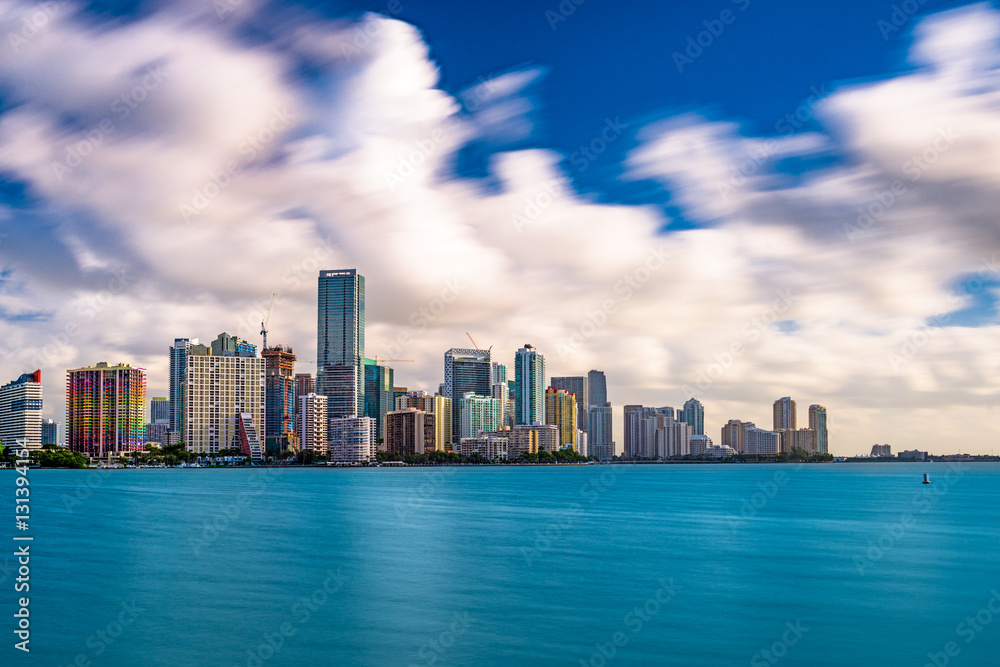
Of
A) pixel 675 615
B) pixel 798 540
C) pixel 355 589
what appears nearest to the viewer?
pixel 675 615

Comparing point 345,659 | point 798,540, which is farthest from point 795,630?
point 798,540

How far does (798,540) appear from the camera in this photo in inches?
2424

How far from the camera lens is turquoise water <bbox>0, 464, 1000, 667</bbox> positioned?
29297mm

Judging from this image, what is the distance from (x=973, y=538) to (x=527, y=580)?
137ft

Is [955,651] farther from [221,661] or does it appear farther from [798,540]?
[798,540]

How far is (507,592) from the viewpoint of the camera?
39031mm

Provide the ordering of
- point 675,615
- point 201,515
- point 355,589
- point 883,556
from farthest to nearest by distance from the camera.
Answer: point 201,515 → point 883,556 → point 355,589 → point 675,615

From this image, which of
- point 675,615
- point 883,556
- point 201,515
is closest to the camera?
point 675,615

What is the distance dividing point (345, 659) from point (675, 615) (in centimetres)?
1480

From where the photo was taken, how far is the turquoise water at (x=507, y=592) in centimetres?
2930

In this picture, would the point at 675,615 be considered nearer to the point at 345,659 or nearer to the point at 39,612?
the point at 345,659

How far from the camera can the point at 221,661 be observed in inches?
1083

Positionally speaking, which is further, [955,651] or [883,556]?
[883,556]

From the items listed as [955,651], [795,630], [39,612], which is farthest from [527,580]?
[39,612]
